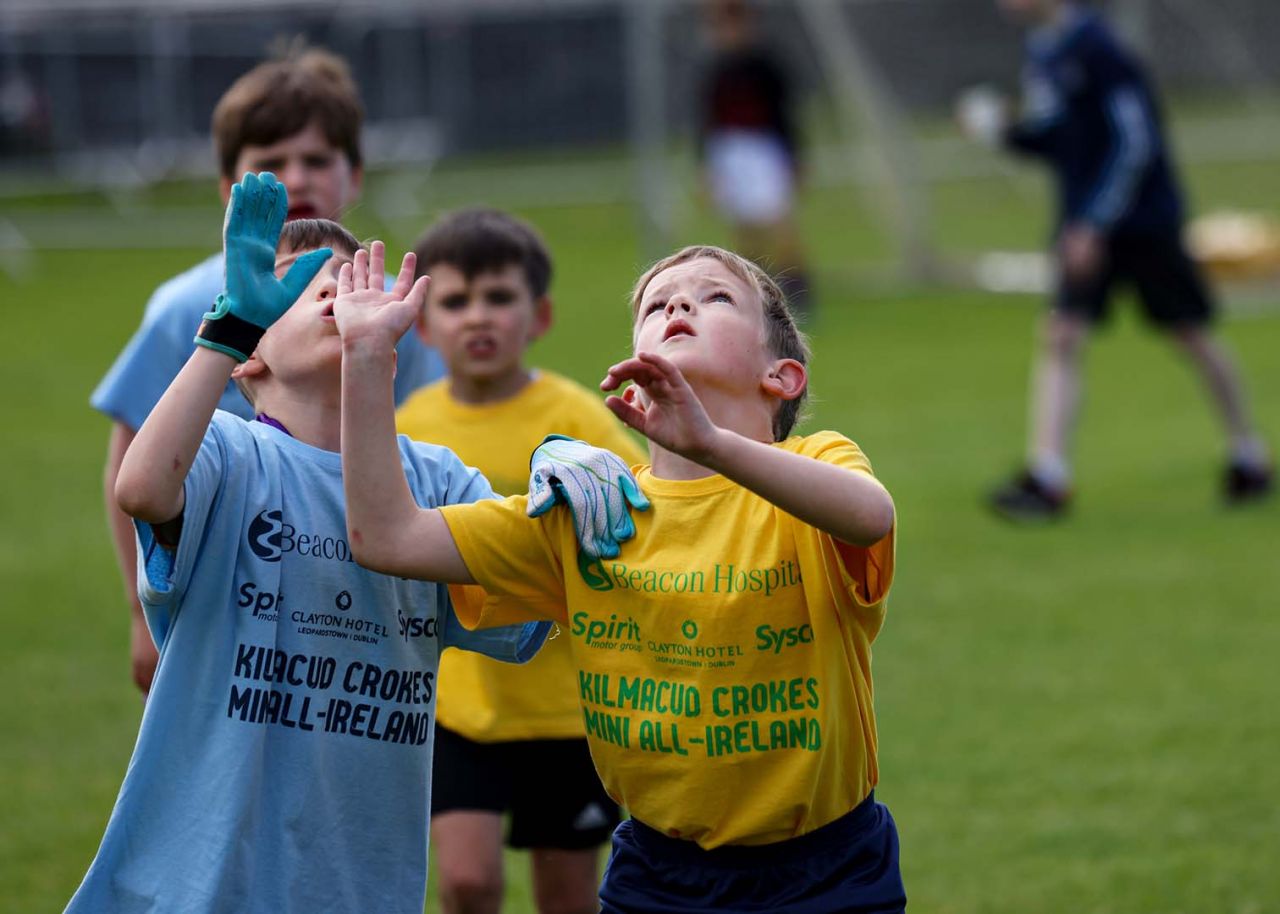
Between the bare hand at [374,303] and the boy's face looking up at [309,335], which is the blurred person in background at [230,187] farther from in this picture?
the bare hand at [374,303]

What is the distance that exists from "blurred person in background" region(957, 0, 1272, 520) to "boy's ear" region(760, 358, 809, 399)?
576 centimetres

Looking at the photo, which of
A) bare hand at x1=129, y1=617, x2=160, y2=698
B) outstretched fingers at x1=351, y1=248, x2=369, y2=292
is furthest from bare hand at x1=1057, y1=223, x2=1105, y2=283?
outstretched fingers at x1=351, y1=248, x2=369, y2=292

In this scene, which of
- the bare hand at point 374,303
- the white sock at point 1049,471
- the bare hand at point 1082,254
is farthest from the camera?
the bare hand at point 1082,254

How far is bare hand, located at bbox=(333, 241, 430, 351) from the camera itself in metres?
2.56

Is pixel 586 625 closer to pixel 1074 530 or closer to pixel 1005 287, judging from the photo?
pixel 1074 530

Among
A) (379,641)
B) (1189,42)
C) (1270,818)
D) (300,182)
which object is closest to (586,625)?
(379,641)

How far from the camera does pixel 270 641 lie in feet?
8.94

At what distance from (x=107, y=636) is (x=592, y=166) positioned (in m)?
16.7

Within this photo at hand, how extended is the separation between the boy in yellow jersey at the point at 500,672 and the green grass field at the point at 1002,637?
0.95 m

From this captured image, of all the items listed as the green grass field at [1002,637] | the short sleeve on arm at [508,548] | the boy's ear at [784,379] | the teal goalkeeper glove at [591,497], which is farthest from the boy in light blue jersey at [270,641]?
the green grass field at [1002,637]

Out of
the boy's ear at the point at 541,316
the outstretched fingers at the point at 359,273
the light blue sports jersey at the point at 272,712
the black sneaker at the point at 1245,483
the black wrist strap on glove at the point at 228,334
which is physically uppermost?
the boy's ear at the point at 541,316

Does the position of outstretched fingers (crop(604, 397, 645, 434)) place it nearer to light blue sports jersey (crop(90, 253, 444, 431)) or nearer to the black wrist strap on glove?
the black wrist strap on glove

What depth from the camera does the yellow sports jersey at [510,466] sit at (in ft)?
12.3

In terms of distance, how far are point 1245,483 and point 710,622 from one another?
6.51 meters
